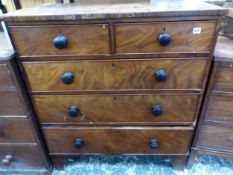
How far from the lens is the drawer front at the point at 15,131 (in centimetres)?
92

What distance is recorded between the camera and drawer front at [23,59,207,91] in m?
0.77

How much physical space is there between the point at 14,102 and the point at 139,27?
692 millimetres

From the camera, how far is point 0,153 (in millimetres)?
1043

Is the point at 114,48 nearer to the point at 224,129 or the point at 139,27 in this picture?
the point at 139,27

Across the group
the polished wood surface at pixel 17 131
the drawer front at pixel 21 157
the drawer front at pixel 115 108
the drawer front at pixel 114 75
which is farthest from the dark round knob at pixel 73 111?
the drawer front at pixel 21 157

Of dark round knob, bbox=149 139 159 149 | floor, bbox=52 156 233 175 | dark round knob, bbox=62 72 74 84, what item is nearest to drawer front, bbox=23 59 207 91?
dark round knob, bbox=62 72 74 84

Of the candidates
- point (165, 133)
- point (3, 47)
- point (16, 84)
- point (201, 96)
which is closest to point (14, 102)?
point (16, 84)

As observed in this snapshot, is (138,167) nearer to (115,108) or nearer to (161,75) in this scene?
(115,108)

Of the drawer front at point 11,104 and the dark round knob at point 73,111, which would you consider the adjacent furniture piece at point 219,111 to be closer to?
the dark round knob at point 73,111

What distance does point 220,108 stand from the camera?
886 millimetres

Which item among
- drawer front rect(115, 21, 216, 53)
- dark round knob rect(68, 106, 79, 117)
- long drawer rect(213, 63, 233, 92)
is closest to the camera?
drawer front rect(115, 21, 216, 53)

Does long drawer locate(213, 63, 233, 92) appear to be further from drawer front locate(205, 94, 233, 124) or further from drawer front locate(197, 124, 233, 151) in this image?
drawer front locate(197, 124, 233, 151)

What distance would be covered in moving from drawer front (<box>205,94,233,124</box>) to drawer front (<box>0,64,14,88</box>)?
96 cm

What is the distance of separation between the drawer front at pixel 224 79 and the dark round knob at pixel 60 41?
0.68m
